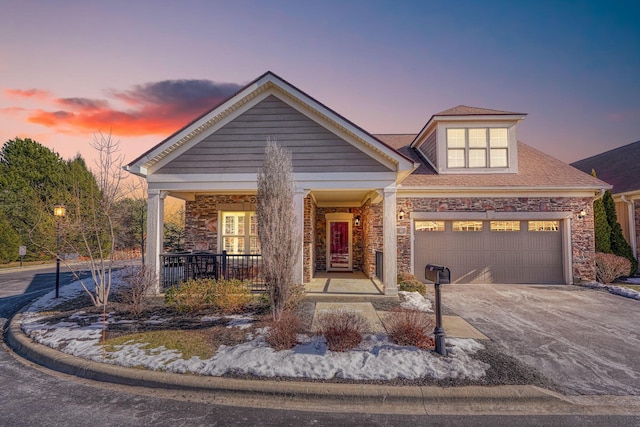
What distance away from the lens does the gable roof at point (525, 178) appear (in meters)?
12.0

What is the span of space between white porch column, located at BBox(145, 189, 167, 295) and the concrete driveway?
8.19 meters

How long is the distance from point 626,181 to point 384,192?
1356cm

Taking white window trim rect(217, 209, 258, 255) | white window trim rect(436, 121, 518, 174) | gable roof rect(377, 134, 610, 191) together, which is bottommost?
white window trim rect(217, 209, 258, 255)

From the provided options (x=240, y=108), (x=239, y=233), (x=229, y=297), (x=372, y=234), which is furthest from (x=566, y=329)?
(x=239, y=233)

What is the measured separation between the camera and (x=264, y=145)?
9.21m

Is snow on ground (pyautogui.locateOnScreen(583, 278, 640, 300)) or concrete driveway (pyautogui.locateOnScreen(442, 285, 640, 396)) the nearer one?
concrete driveway (pyautogui.locateOnScreen(442, 285, 640, 396))

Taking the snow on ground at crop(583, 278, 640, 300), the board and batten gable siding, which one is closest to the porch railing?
the board and batten gable siding

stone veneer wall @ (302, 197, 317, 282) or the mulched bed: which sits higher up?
stone veneer wall @ (302, 197, 317, 282)

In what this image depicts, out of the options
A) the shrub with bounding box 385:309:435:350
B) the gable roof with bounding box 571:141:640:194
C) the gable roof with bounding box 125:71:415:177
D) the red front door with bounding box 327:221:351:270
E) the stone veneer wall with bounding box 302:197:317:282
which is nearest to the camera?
the shrub with bounding box 385:309:435:350

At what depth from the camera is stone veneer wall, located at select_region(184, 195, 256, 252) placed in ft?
39.0

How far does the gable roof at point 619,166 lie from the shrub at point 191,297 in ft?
56.8

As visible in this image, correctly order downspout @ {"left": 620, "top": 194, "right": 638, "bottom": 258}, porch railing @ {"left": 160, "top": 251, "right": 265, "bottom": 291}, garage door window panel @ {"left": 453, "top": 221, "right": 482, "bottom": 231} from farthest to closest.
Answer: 1. downspout @ {"left": 620, "top": 194, "right": 638, "bottom": 258}
2. garage door window panel @ {"left": 453, "top": 221, "right": 482, "bottom": 231}
3. porch railing @ {"left": 160, "top": 251, "right": 265, "bottom": 291}

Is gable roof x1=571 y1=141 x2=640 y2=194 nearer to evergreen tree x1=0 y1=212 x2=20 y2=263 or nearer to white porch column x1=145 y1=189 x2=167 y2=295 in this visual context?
white porch column x1=145 y1=189 x2=167 y2=295

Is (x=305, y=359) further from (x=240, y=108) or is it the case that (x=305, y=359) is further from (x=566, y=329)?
(x=240, y=108)
